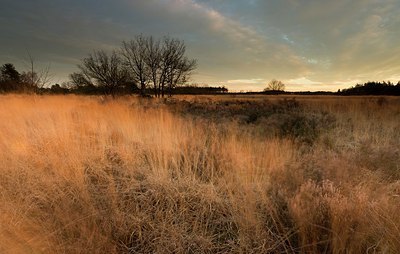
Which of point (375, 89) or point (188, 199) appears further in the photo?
point (375, 89)

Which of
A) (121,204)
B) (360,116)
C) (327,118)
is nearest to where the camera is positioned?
(121,204)

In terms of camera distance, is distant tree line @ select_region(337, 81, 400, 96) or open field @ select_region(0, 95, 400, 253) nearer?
open field @ select_region(0, 95, 400, 253)

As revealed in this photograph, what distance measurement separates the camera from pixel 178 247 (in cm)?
245

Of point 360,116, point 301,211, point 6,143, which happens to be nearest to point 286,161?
point 301,211

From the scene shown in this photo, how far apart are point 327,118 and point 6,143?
9.51m

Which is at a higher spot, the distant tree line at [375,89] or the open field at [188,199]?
the distant tree line at [375,89]

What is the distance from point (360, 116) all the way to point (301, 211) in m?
9.19

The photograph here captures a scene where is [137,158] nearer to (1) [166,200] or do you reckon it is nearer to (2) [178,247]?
(1) [166,200]

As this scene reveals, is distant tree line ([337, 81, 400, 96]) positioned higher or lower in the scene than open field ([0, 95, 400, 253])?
higher

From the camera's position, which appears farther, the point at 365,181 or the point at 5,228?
the point at 365,181

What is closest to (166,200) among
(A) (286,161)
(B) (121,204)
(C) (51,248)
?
(B) (121,204)

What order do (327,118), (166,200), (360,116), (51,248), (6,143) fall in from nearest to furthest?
1. (51,248)
2. (166,200)
3. (6,143)
4. (327,118)
5. (360,116)

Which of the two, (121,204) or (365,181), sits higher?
(365,181)

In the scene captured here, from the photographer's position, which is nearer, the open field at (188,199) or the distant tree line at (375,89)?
the open field at (188,199)
